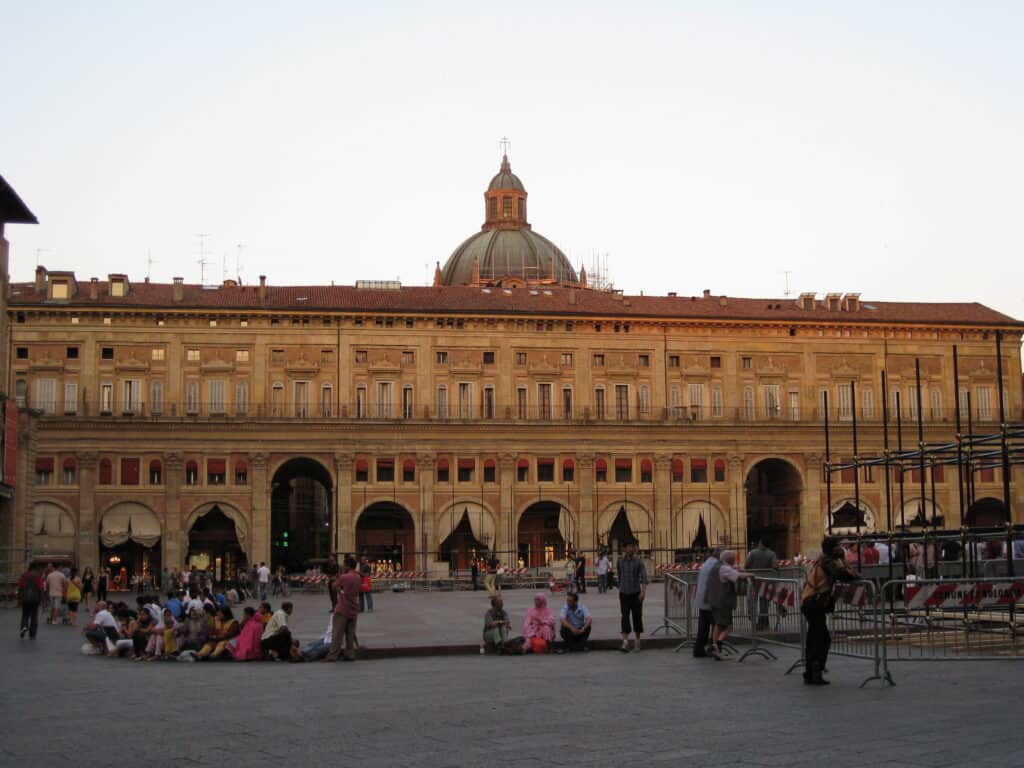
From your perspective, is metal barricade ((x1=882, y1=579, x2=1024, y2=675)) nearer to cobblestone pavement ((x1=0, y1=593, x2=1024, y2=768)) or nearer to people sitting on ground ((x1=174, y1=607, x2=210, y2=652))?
cobblestone pavement ((x1=0, y1=593, x2=1024, y2=768))

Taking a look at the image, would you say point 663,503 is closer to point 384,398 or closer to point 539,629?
point 384,398

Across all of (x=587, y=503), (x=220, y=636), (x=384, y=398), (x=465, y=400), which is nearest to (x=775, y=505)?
(x=587, y=503)

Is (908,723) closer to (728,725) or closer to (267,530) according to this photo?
(728,725)

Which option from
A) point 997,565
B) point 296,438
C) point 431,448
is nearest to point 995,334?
point 431,448

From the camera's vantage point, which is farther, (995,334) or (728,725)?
(995,334)

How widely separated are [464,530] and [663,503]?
9.79 meters

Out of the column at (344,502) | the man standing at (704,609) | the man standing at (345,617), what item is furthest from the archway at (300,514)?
the man standing at (704,609)

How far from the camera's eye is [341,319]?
2810 inches

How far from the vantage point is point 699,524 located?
7244 centimetres

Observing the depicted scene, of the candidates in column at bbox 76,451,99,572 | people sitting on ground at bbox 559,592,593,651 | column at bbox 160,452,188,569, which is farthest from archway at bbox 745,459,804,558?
people sitting on ground at bbox 559,592,593,651

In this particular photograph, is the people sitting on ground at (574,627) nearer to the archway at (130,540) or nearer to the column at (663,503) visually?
the archway at (130,540)

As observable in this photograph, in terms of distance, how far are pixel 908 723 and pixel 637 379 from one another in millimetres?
61209

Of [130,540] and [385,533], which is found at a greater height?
[385,533]

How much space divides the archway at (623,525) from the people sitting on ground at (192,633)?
162ft
